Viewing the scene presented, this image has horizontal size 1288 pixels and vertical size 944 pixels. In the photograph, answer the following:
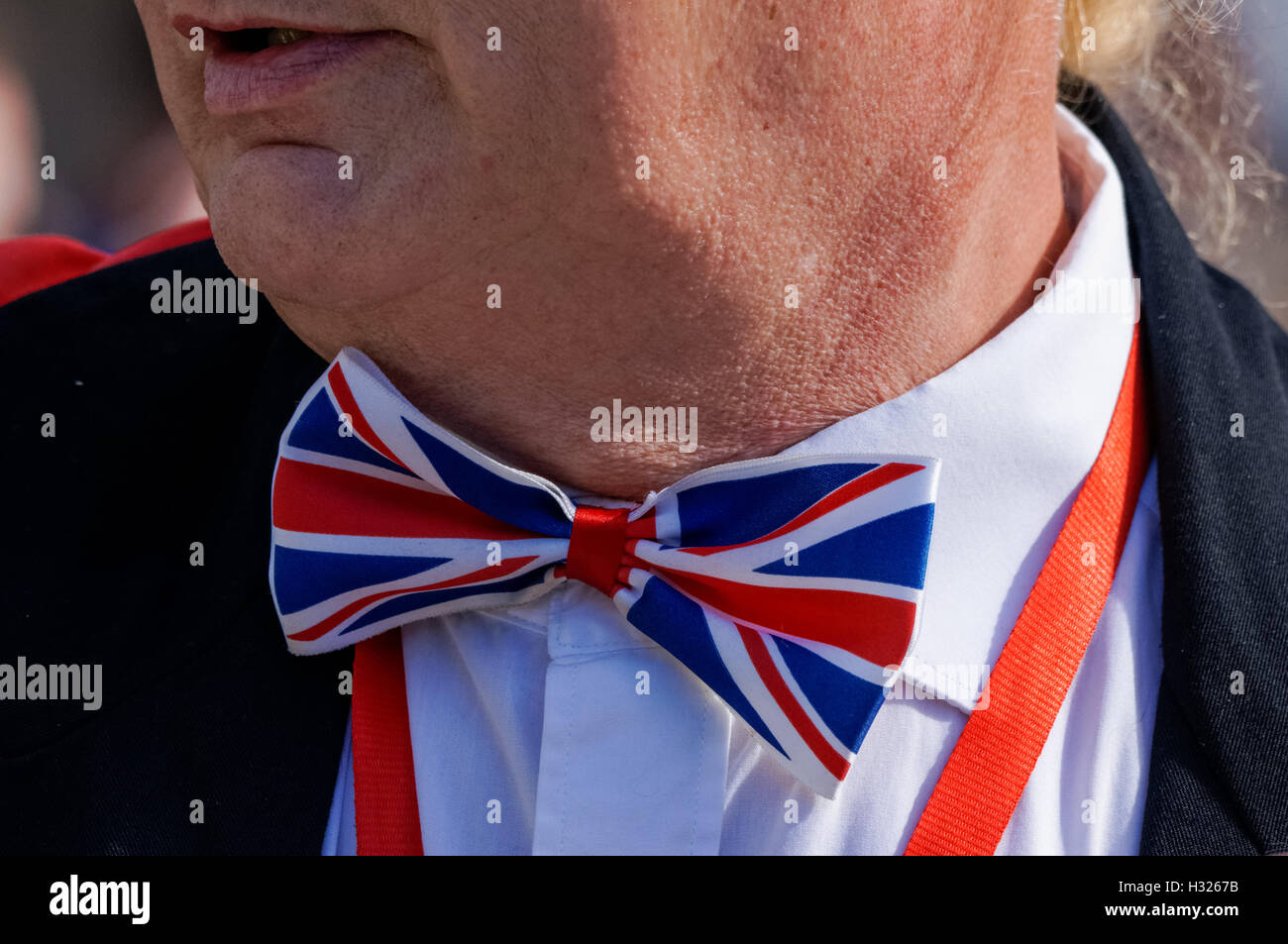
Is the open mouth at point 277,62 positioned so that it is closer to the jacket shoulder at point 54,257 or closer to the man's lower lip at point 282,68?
the man's lower lip at point 282,68

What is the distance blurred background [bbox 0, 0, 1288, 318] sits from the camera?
3.82m

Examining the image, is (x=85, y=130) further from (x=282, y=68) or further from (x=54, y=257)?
(x=282, y=68)

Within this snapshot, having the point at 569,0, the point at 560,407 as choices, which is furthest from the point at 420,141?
the point at 560,407

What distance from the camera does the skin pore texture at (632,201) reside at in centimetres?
123

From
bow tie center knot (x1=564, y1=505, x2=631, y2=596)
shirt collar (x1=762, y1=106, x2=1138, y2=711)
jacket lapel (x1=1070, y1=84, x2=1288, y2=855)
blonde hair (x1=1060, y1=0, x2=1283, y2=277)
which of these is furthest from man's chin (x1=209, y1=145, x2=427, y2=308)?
blonde hair (x1=1060, y1=0, x2=1283, y2=277)

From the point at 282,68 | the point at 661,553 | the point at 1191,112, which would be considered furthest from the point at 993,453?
the point at 1191,112

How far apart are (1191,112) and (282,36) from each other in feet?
4.56

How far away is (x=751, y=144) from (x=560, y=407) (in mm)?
319

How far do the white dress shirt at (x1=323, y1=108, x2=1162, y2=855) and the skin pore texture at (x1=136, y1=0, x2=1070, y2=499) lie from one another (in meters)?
0.09

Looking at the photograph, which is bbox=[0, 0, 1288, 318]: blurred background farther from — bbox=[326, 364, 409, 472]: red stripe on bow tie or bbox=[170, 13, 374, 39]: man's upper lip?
bbox=[326, 364, 409, 472]: red stripe on bow tie

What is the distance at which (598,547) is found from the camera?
1.34 meters

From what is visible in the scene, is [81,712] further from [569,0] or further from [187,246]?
[569,0]

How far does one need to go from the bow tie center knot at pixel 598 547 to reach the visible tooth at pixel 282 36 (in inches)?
21.4
